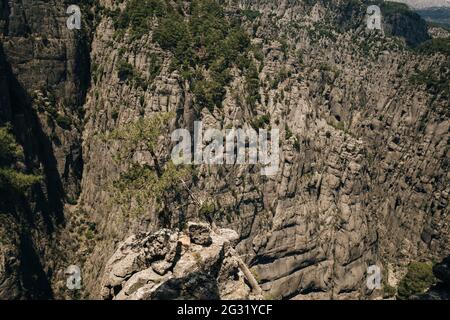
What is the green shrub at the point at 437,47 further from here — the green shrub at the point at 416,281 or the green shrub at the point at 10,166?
the green shrub at the point at 10,166

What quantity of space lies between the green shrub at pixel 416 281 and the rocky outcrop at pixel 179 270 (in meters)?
82.2

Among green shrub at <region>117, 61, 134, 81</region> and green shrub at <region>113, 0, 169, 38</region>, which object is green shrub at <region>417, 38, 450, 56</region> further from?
green shrub at <region>117, 61, 134, 81</region>

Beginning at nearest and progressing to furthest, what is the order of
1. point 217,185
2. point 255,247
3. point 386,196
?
1. point 217,185
2. point 255,247
3. point 386,196

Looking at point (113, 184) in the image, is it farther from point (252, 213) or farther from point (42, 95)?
point (252, 213)

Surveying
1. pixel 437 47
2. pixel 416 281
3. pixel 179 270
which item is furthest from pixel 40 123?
pixel 437 47

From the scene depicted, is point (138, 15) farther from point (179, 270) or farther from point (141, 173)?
point (179, 270)

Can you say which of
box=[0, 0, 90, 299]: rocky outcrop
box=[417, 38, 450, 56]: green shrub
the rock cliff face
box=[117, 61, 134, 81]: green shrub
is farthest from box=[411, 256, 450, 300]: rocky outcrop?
box=[417, 38, 450, 56]: green shrub

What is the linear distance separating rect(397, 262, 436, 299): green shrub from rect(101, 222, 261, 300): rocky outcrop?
270 ft

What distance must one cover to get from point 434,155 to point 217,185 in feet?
273

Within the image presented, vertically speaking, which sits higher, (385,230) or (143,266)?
(143,266)

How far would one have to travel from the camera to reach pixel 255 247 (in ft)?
324

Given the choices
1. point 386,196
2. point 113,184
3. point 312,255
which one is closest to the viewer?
point 113,184

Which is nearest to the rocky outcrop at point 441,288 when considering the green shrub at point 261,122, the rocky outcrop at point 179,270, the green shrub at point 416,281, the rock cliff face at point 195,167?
the rocky outcrop at point 179,270
